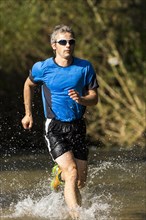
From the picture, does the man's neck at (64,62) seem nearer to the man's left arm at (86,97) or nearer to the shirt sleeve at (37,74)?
the shirt sleeve at (37,74)

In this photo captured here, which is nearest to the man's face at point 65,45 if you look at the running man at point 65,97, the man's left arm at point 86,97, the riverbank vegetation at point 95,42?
the running man at point 65,97

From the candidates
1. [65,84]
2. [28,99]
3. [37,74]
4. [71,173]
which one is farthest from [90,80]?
[71,173]

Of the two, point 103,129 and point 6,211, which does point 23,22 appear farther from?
point 6,211

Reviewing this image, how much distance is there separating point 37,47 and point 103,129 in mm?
1840

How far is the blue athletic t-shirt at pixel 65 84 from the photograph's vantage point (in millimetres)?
7133

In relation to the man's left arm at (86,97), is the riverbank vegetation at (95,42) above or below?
below

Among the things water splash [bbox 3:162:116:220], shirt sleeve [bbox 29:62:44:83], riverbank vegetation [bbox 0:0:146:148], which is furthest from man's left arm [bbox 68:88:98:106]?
riverbank vegetation [bbox 0:0:146:148]

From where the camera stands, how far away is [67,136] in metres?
7.18

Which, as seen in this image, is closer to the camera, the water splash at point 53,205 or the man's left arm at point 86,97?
the man's left arm at point 86,97

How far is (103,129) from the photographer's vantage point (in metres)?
14.1

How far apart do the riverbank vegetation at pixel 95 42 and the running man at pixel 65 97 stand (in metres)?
6.81

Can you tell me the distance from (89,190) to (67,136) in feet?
5.62

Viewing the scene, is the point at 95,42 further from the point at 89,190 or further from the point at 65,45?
the point at 65,45

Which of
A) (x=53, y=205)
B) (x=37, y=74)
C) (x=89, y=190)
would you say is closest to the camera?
(x=37, y=74)
